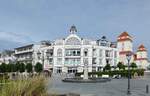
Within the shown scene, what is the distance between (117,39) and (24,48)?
132 ft

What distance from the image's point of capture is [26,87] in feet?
23.4

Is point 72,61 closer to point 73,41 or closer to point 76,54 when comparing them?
point 76,54

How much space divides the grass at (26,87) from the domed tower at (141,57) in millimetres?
124362

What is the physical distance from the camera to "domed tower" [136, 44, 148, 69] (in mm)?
131625

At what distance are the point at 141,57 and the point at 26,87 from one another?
130 m

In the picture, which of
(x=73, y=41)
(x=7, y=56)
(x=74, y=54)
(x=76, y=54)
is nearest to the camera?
(x=76, y=54)

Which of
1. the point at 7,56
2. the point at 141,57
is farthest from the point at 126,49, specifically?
the point at 7,56

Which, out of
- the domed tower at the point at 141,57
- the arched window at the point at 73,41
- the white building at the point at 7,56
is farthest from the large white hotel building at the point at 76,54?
the white building at the point at 7,56

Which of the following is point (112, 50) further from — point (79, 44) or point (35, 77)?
point (35, 77)

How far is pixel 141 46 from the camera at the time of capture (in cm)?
13575

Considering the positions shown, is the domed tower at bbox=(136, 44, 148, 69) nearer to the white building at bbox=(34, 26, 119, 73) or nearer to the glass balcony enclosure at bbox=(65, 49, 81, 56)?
the white building at bbox=(34, 26, 119, 73)

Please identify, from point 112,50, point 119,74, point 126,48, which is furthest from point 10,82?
point 126,48

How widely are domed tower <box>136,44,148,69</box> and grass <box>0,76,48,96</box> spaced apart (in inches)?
4896

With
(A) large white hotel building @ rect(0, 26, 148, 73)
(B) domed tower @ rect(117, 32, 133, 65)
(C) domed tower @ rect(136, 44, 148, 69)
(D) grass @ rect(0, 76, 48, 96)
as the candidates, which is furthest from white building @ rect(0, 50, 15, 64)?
(D) grass @ rect(0, 76, 48, 96)
